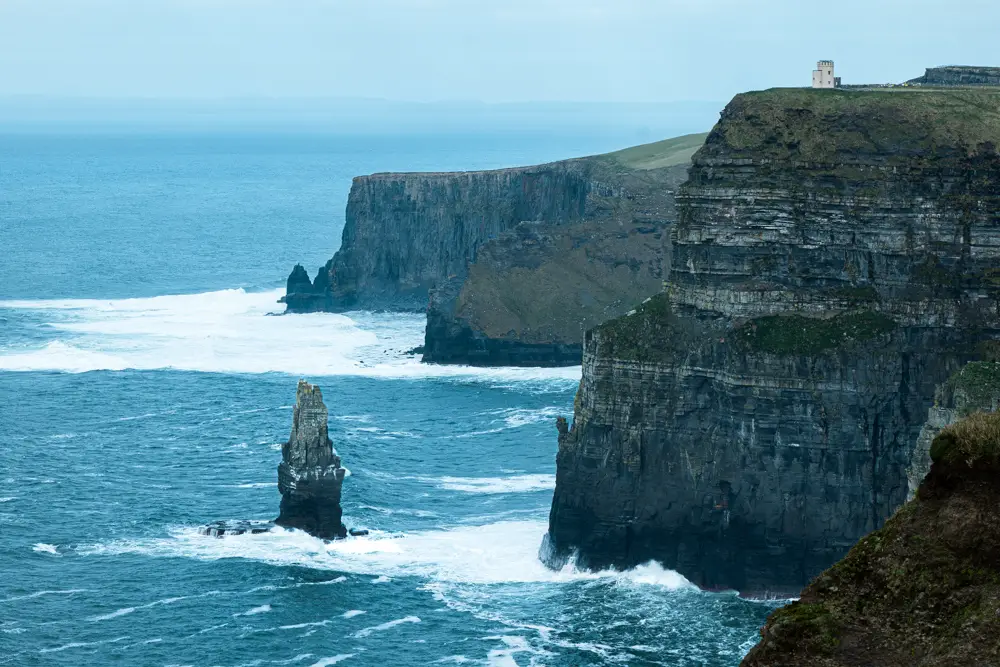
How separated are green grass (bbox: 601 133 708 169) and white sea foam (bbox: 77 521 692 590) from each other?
82.2 metres

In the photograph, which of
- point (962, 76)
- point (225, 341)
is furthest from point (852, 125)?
point (225, 341)

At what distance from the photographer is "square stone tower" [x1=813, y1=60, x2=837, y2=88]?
98406 millimetres

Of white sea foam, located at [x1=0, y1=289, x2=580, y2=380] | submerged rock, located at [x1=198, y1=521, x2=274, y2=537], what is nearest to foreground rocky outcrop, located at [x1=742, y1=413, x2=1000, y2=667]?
submerged rock, located at [x1=198, y1=521, x2=274, y2=537]

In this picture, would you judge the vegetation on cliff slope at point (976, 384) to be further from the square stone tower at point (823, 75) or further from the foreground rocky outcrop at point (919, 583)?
the foreground rocky outcrop at point (919, 583)

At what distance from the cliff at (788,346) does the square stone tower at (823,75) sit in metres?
9.41

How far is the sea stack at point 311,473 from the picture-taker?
292 ft

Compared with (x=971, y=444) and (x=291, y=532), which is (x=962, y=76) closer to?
(x=291, y=532)

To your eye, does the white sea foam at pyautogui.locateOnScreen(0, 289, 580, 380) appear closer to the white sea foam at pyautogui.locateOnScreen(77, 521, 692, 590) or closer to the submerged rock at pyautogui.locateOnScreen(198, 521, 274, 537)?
the submerged rock at pyautogui.locateOnScreen(198, 521, 274, 537)

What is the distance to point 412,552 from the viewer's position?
8906cm

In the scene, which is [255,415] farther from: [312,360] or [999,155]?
[999,155]

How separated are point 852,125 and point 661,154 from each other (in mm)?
90803

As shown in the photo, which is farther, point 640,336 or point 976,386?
point 640,336

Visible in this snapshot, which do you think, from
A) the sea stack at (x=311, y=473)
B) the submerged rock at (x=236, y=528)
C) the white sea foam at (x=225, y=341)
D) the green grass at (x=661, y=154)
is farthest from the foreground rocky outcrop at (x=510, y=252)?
the sea stack at (x=311, y=473)

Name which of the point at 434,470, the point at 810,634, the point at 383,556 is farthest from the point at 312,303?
the point at 810,634
